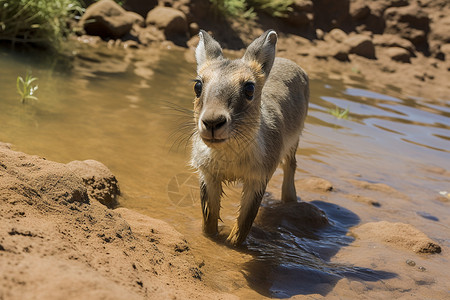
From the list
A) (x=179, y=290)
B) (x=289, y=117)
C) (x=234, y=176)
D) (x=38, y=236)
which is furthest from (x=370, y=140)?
(x=38, y=236)

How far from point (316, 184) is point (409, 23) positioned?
52.6ft

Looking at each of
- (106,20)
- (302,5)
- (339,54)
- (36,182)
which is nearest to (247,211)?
(36,182)

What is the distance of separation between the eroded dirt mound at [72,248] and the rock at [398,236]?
2137 millimetres

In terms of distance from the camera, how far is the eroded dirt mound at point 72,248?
2.13m

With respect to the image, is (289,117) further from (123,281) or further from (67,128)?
(123,281)

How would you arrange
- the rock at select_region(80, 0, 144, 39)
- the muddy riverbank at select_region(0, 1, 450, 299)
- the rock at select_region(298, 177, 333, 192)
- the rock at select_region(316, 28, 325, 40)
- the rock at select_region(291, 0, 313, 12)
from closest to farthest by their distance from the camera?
the muddy riverbank at select_region(0, 1, 450, 299)
the rock at select_region(298, 177, 333, 192)
the rock at select_region(80, 0, 144, 39)
the rock at select_region(291, 0, 313, 12)
the rock at select_region(316, 28, 325, 40)

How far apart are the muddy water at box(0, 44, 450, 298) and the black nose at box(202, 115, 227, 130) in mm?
1082

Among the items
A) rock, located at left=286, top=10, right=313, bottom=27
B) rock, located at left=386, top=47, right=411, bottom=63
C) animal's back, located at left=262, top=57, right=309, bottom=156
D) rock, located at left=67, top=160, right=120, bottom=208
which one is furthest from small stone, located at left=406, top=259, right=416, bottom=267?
rock, located at left=286, top=10, right=313, bottom=27

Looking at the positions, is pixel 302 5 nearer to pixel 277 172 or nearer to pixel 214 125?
pixel 277 172

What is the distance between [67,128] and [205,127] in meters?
3.39

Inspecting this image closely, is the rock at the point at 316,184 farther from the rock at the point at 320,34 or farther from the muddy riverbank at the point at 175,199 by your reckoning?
the rock at the point at 320,34

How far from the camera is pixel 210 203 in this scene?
4.60 meters

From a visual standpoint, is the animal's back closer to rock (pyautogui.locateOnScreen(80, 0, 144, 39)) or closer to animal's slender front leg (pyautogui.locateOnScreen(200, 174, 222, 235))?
animal's slender front leg (pyautogui.locateOnScreen(200, 174, 222, 235))

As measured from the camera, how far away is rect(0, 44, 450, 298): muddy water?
13.7 feet
